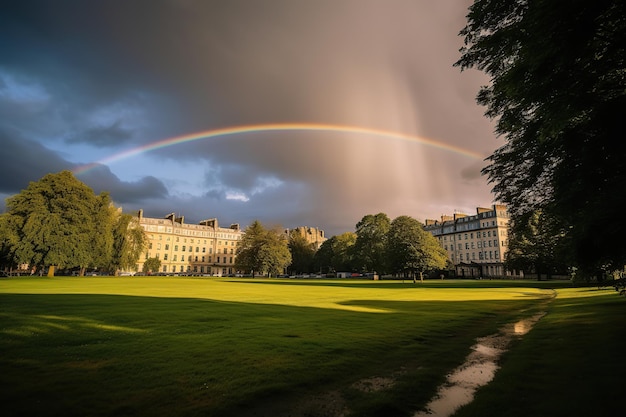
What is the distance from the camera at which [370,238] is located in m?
106

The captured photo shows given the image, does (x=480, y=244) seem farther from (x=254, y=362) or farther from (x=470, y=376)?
(x=254, y=362)

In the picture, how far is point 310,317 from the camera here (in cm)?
1873

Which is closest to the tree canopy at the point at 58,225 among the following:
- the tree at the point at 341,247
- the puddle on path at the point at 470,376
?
the puddle on path at the point at 470,376

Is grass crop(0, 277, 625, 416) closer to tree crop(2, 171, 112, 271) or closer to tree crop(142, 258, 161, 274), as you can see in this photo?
tree crop(2, 171, 112, 271)

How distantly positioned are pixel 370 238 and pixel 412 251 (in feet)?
111

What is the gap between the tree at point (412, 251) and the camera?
7294 centimetres

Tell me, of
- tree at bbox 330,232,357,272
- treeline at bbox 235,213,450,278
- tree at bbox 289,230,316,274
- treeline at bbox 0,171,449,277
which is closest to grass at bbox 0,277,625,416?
treeline at bbox 0,171,449,277

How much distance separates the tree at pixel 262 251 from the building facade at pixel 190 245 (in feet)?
156

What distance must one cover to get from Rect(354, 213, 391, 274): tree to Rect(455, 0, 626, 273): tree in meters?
83.3

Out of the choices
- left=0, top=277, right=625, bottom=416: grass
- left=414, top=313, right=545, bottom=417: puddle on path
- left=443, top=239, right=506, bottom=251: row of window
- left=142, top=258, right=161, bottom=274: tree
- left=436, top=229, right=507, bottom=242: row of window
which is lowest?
left=414, top=313, right=545, bottom=417: puddle on path

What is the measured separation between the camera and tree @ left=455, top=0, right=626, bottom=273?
33.3ft

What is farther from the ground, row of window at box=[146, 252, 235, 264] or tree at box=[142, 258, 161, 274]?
row of window at box=[146, 252, 235, 264]

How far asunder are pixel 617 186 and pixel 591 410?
9.23 meters

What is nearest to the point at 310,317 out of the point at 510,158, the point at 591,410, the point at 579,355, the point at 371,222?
the point at 579,355
